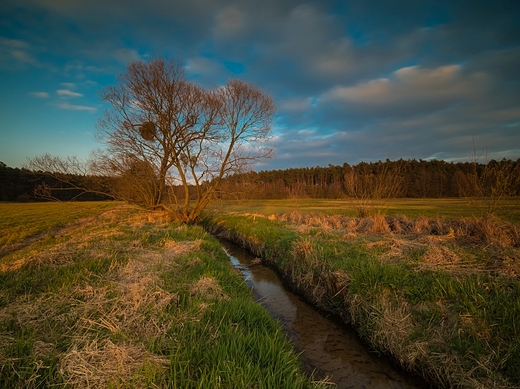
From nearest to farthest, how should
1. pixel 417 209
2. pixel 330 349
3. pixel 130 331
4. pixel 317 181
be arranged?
pixel 130 331
pixel 330 349
pixel 417 209
pixel 317 181

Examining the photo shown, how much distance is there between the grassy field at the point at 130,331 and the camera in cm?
231

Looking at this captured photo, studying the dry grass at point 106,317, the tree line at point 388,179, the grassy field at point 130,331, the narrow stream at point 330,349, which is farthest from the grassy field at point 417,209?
the dry grass at point 106,317

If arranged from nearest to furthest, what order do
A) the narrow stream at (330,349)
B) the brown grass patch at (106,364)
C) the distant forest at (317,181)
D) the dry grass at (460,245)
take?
the brown grass patch at (106,364) → the narrow stream at (330,349) → the dry grass at (460,245) → the distant forest at (317,181)

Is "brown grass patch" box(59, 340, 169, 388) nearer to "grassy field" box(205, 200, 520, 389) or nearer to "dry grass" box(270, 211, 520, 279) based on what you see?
"grassy field" box(205, 200, 520, 389)

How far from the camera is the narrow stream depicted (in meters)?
4.10

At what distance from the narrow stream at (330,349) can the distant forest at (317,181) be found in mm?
8008

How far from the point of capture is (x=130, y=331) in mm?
3111

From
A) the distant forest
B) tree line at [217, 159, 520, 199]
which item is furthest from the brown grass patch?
the distant forest

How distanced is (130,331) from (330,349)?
392 centimetres

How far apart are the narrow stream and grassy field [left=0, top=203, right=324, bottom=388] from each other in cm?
113

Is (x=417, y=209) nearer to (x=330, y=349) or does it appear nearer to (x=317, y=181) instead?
(x=330, y=349)

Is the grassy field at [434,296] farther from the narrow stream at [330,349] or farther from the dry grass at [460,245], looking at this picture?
the narrow stream at [330,349]

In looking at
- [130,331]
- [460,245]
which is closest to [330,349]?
[130,331]

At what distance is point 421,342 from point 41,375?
531cm
